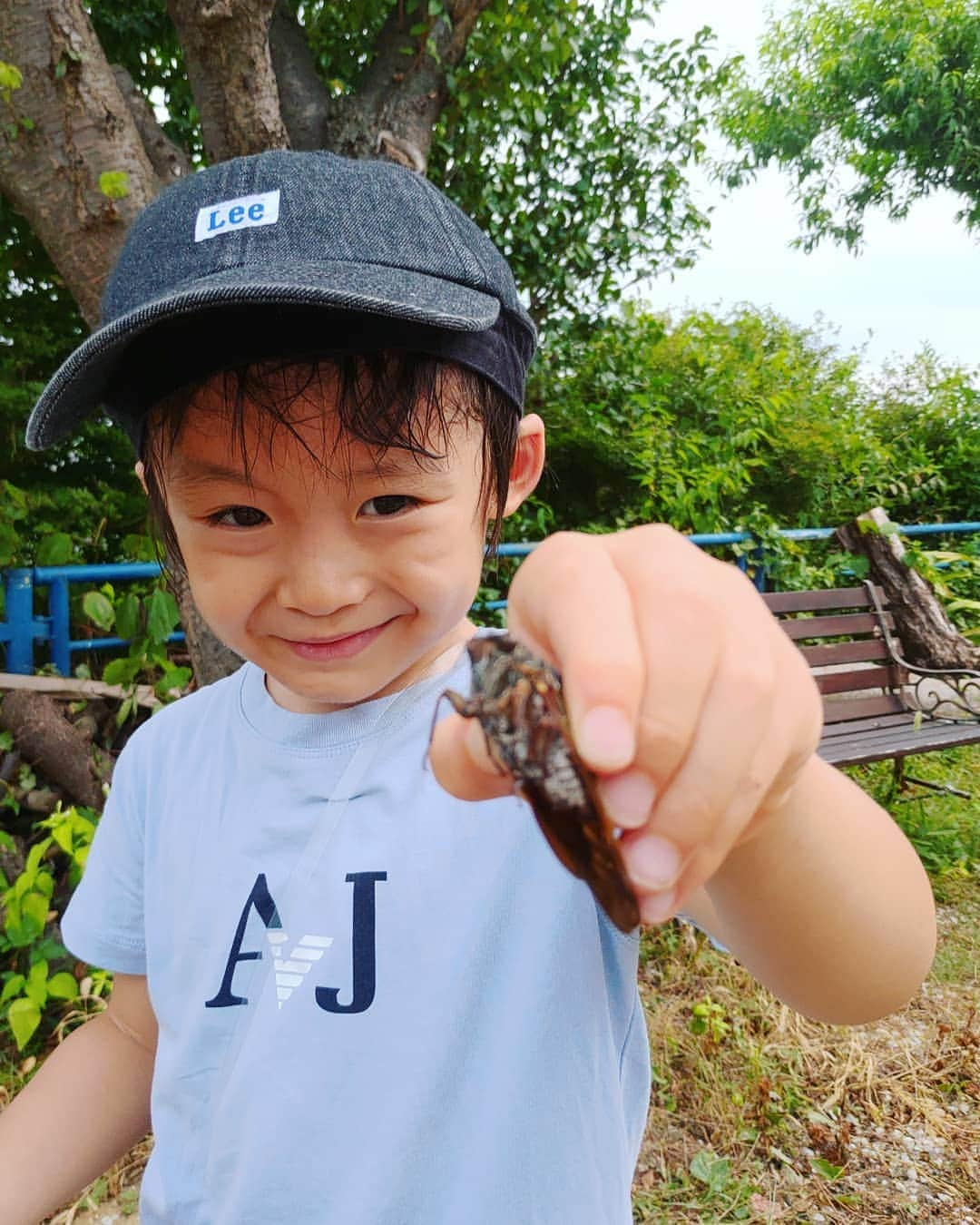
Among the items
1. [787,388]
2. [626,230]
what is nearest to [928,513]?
[787,388]

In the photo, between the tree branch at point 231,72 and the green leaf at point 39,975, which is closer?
the green leaf at point 39,975

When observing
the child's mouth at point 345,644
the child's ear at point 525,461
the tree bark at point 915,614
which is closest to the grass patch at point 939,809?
the tree bark at point 915,614

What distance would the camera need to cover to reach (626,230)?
6.79 metres

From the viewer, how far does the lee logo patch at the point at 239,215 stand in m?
1.26

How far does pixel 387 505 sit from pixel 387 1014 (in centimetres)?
78

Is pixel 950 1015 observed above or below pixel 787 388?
below

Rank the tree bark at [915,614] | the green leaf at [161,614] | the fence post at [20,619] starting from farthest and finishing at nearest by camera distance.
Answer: the tree bark at [915,614], the fence post at [20,619], the green leaf at [161,614]

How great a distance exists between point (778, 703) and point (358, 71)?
6.30 m

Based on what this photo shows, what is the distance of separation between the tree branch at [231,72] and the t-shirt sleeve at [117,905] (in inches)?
132

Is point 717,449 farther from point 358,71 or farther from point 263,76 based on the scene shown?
point 263,76

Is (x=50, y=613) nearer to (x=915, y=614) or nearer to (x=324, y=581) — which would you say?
(x=324, y=581)

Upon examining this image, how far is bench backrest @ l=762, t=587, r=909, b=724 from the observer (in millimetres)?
5566

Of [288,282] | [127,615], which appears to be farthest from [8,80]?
[288,282]

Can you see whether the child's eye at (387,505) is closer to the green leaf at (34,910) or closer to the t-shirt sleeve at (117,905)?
the t-shirt sleeve at (117,905)
